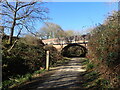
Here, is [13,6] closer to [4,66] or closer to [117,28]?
[4,66]

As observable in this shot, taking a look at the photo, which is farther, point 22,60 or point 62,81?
point 22,60

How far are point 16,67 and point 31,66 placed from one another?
1.20 meters

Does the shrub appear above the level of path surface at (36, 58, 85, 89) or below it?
above

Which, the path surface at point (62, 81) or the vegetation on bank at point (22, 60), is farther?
the vegetation on bank at point (22, 60)

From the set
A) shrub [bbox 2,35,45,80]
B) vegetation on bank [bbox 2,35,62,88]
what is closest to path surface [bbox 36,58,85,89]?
vegetation on bank [bbox 2,35,62,88]

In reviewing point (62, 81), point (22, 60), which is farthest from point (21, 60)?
point (62, 81)

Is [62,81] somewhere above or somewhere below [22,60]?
below

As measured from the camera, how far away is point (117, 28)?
529cm

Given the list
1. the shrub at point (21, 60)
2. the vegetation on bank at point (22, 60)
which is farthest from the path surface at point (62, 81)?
the shrub at point (21, 60)

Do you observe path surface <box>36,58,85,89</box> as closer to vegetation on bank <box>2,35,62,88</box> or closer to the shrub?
vegetation on bank <box>2,35,62,88</box>

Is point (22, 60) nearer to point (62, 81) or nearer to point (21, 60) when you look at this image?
point (21, 60)

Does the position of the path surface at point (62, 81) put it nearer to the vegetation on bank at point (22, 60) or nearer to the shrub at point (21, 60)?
the vegetation on bank at point (22, 60)

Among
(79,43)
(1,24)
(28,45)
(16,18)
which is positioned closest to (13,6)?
(16,18)

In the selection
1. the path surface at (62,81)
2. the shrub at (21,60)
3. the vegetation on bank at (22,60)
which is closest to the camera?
the path surface at (62,81)
